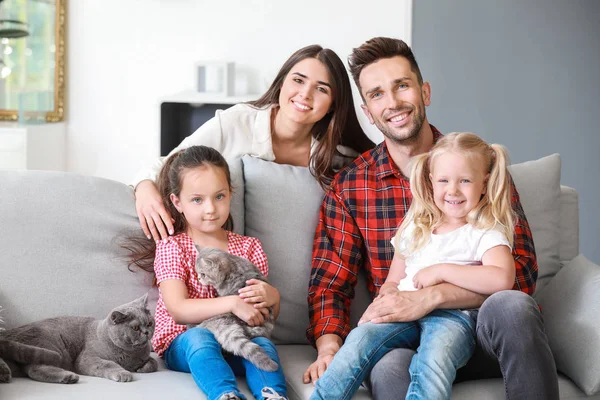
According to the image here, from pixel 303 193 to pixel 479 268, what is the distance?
62cm

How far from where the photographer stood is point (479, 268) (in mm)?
1833

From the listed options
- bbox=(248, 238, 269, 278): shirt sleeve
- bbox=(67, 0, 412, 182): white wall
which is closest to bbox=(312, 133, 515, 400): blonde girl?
bbox=(248, 238, 269, 278): shirt sleeve

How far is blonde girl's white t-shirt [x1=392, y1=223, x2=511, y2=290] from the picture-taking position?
188cm

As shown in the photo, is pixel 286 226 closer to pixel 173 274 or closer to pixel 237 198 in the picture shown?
pixel 237 198

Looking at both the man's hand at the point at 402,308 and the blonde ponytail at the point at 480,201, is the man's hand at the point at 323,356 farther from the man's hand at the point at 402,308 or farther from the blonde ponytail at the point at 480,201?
the blonde ponytail at the point at 480,201

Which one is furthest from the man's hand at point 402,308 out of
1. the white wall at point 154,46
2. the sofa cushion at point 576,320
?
the white wall at point 154,46

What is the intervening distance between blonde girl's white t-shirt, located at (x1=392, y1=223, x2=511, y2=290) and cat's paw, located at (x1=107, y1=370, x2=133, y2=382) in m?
0.70

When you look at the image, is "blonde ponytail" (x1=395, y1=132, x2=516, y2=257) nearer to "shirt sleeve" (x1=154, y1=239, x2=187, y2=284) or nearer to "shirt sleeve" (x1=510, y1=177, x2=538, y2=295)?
"shirt sleeve" (x1=510, y1=177, x2=538, y2=295)

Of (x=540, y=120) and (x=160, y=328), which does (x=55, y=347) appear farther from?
(x=540, y=120)

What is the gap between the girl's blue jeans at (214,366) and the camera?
169 centimetres

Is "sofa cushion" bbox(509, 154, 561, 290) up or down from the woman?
down

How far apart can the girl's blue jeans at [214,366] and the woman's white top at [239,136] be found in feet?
2.32

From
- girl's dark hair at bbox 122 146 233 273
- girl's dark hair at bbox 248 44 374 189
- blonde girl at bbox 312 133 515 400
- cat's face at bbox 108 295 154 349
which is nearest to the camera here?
blonde girl at bbox 312 133 515 400

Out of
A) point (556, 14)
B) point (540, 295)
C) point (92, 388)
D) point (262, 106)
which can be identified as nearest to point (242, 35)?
point (556, 14)
